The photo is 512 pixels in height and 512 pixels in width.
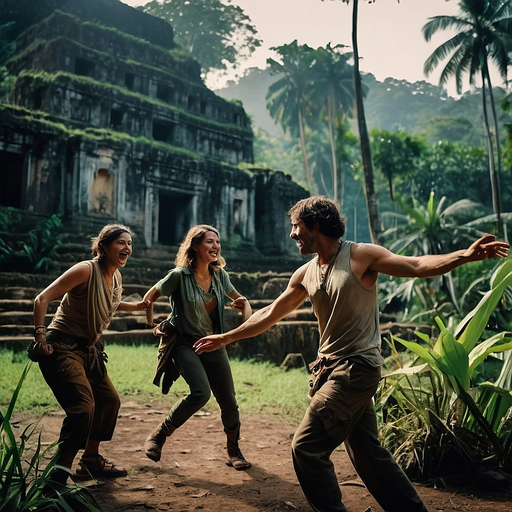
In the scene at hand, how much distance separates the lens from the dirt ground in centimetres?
329

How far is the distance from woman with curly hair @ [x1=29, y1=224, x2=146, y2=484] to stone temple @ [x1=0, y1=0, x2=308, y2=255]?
530 inches

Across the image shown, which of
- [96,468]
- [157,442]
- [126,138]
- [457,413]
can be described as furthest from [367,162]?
[96,468]

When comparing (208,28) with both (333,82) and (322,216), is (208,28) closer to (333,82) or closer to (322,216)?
(333,82)

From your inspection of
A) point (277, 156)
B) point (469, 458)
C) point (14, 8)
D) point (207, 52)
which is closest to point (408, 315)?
point (469, 458)

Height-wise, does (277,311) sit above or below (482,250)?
below

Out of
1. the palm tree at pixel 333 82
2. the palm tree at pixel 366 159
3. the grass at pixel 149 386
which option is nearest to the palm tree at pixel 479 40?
the palm tree at pixel 366 159

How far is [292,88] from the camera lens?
38.1m

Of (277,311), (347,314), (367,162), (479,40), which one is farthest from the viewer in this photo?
(479,40)

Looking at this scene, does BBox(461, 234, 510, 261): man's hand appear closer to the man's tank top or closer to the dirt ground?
the man's tank top

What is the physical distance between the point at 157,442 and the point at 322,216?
81.9 inches

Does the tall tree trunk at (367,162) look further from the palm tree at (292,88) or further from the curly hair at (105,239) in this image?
the palm tree at (292,88)

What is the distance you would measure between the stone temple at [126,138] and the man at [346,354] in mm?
14648

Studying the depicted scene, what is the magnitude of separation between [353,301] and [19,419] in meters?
4.02

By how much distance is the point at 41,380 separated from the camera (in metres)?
6.86
